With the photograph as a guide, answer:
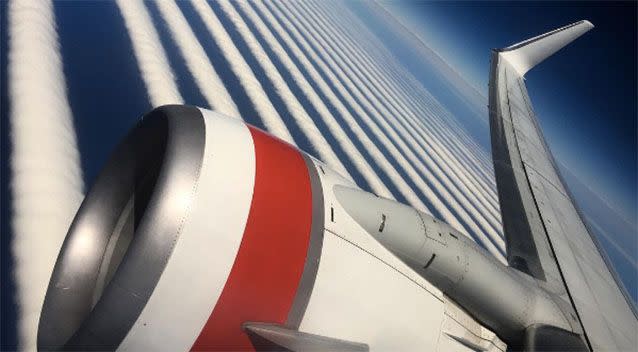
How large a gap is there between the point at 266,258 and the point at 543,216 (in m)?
4.43

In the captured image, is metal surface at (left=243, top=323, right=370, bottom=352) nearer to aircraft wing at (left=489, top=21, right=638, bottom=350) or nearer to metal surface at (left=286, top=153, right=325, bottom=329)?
metal surface at (left=286, top=153, right=325, bottom=329)

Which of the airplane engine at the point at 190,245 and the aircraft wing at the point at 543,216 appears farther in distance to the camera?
the aircraft wing at the point at 543,216

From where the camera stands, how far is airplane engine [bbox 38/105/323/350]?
4.50 ft

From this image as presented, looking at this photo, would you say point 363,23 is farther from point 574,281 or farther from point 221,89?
point 574,281

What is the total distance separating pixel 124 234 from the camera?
6.98 ft

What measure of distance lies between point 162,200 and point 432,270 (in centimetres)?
182

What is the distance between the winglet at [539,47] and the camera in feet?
21.7

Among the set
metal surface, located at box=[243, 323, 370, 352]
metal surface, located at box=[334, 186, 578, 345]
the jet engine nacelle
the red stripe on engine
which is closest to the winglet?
metal surface, located at box=[334, 186, 578, 345]

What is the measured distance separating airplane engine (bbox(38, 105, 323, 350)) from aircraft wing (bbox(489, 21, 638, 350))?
293 centimetres

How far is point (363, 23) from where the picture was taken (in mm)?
→ 54406

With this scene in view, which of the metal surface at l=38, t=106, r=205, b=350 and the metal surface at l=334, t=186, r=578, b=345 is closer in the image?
the metal surface at l=38, t=106, r=205, b=350

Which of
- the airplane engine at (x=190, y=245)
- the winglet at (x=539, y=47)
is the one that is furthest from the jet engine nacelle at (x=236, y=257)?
the winglet at (x=539, y=47)

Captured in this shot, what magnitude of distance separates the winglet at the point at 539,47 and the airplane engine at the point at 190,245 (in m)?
6.51

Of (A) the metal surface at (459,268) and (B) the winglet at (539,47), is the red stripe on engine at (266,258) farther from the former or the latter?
(B) the winglet at (539,47)
